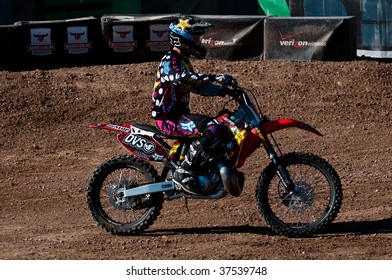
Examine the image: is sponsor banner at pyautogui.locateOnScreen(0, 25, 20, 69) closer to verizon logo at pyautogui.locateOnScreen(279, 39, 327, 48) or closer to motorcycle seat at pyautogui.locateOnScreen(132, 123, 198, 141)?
verizon logo at pyautogui.locateOnScreen(279, 39, 327, 48)

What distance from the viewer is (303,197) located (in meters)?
8.81

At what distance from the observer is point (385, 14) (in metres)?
17.0

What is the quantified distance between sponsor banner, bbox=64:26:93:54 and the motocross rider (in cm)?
811

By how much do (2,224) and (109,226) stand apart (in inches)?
55.3

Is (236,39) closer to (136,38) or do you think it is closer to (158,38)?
(158,38)

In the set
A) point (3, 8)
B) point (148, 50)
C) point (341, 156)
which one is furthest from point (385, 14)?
point (3, 8)

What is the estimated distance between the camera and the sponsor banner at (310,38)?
52.6ft

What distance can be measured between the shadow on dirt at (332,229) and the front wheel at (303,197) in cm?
21

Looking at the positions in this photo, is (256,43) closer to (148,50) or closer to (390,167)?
(148,50)

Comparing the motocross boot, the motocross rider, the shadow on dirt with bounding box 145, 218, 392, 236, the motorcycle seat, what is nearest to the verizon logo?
the shadow on dirt with bounding box 145, 218, 392, 236

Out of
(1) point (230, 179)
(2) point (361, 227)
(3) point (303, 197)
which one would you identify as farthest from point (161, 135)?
(2) point (361, 227)

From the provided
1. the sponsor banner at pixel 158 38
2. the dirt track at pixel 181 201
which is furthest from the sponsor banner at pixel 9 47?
the sponsor banner at pixel 158 38

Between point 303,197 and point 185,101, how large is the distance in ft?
4.73

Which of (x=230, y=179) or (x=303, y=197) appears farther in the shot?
(x=303, y=197)
